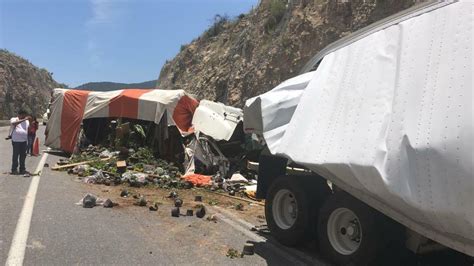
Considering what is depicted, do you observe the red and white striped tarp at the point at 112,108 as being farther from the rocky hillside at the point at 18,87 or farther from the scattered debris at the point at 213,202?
the rocky hillside at the point at 18,87

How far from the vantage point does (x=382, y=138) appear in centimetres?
513

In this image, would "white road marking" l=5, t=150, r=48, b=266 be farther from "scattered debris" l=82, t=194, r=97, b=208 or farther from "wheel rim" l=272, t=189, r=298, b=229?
"wheel rim" l=272, t=189, r=298, b=229

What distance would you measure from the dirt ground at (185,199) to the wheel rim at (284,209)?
1.38 metres

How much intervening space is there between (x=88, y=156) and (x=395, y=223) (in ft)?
44.4

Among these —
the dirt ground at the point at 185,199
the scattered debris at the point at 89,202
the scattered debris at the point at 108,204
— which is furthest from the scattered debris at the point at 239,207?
the scattered debris at the point at 89,202

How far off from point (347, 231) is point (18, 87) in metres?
82.6

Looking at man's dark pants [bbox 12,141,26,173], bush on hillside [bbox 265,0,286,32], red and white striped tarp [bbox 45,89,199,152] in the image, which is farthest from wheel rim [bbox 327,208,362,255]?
bush on hillside [bbox 265,0,286,32]

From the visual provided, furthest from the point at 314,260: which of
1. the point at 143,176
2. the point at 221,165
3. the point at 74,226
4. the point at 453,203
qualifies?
the point at 221,165

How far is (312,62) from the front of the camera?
7.97 m

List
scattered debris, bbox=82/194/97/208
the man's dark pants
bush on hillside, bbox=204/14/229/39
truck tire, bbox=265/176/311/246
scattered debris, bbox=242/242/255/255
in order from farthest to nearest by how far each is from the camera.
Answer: bush on hillside, bbox=204/14/229/39, the man's dark pants, scattered debris, bbox=82/194/97/208, truck tire, bbox=265/176/311/246, scattered debris, bbox=242/242/255/255

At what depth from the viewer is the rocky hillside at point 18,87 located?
75.8m

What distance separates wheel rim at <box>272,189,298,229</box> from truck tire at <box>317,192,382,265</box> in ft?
2.83

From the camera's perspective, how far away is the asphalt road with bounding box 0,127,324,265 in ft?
21.1

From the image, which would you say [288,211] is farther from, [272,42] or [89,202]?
[272,42]
